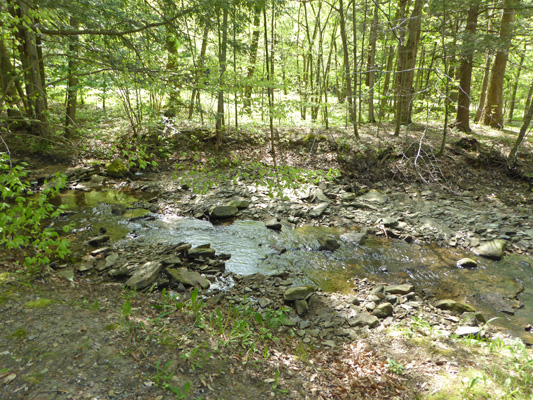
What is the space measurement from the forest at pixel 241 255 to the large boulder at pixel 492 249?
4 cm

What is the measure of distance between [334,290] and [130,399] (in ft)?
12.6

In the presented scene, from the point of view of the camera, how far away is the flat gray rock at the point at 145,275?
4625 mm

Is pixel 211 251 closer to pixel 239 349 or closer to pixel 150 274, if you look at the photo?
pixel 150 274

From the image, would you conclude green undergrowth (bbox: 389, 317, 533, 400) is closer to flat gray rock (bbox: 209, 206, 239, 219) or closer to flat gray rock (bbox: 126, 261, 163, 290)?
flat gray rock (bbox: 126, 261, 163, 290)

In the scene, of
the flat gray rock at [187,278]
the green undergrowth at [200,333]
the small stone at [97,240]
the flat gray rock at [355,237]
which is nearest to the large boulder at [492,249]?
the flat gray rock at [355,237]

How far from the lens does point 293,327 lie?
429cm

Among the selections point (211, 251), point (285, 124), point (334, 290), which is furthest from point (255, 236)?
point (285, 124)

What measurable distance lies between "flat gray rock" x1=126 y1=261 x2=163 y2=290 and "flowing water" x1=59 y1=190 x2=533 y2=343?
4.78 feet

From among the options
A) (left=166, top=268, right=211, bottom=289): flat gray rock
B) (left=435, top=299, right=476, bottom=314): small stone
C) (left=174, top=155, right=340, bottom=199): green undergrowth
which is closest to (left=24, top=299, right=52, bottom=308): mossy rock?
(left=166, top=268, right=211, bottom=289): flat gray rock

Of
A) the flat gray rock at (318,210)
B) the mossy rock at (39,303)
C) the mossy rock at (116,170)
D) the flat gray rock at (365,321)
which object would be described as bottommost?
the flat gray rock at (365,321)

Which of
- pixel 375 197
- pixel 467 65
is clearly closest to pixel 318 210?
pixel 375 197

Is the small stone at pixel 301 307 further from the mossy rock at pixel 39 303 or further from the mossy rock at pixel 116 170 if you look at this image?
the mossy rock at pixel 116 170

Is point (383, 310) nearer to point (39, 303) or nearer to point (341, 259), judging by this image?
point (341, 259)

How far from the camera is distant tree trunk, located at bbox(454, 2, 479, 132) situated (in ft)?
32.9
